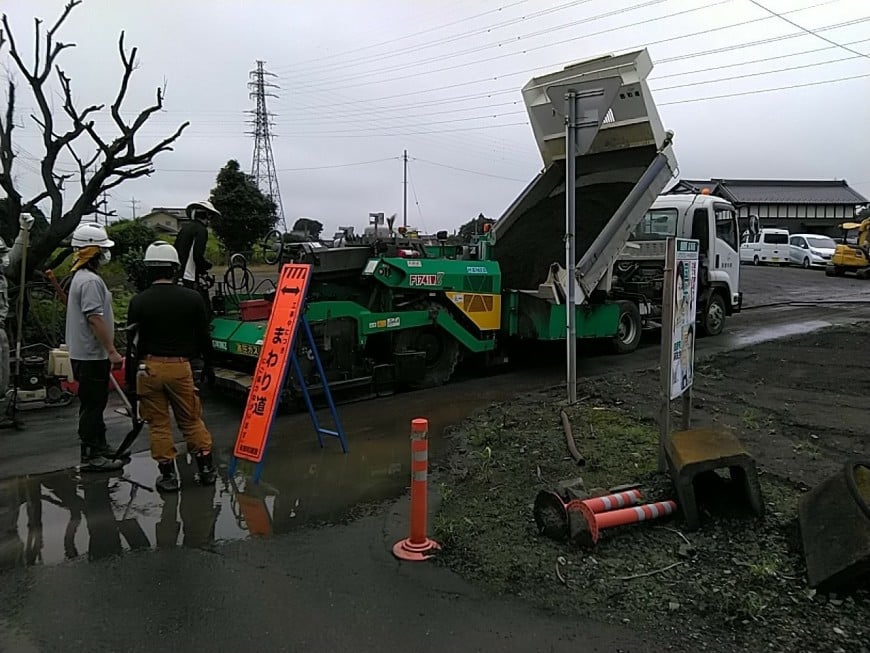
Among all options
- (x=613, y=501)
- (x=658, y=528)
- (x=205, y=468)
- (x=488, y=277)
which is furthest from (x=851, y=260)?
(x=205, y=468)

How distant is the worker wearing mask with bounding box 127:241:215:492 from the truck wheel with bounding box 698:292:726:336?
10379 mm

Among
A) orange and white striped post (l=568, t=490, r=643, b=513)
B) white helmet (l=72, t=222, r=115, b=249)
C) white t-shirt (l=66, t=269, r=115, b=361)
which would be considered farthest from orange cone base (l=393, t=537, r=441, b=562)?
white helmet (l=72, t=222, r=115, b=249)

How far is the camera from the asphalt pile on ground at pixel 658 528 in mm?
3436

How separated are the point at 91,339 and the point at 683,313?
4.57 metres

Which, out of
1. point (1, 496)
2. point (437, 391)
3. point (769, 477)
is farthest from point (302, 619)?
point (437, 391)

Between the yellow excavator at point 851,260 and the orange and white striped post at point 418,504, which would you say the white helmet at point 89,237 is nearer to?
the orange and white striped post at point 418,504

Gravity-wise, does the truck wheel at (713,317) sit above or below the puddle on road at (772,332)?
above

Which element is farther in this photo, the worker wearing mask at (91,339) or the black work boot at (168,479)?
the worker wearing mask at (91,339)

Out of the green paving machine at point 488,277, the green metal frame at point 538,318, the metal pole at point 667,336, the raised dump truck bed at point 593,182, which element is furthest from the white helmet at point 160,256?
the green metal frame at point 538,318

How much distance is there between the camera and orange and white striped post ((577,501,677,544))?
161 inches

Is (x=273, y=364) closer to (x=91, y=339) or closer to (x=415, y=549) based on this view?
(x=91, y=339)

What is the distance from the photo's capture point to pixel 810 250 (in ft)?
106

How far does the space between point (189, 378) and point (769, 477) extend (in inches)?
170

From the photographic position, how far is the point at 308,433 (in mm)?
7070
